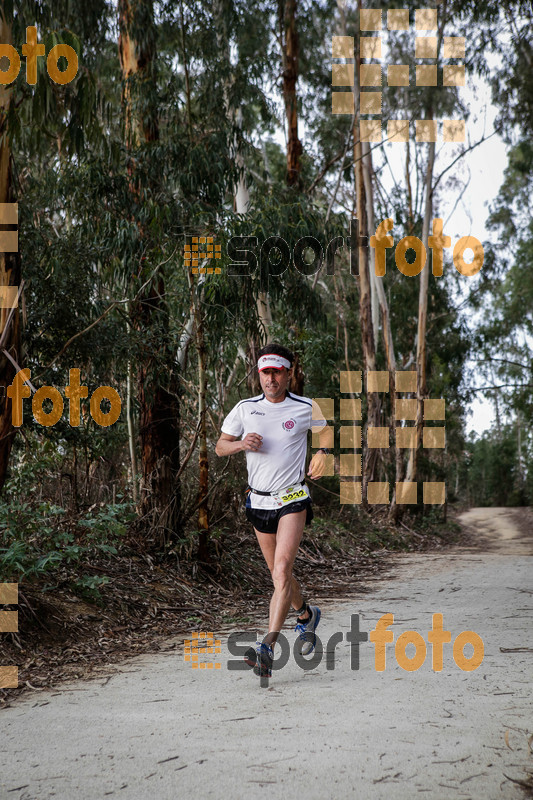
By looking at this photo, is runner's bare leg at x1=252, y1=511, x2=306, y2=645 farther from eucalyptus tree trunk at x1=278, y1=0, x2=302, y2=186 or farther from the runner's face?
eucalyptus tree trunk at x1=278, y1=0, x2=302, y2=186

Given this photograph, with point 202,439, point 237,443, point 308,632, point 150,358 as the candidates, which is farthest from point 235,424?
point 150,358

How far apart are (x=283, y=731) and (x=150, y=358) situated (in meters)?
5.75

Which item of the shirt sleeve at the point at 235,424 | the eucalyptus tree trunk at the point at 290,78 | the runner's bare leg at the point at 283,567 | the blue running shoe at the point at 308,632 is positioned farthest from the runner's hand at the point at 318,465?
the eucalyptus tree trunk at the point at 290,78

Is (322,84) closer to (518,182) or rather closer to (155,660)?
(518,182)

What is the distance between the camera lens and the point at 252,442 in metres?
4.97

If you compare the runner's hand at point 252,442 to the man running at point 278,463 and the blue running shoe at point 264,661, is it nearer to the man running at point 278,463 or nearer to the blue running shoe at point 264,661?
the man running at point 278,463

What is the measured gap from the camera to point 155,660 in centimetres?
562

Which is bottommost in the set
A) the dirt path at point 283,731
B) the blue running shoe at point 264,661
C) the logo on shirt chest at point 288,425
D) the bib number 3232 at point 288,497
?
the dirt path at point 283,731

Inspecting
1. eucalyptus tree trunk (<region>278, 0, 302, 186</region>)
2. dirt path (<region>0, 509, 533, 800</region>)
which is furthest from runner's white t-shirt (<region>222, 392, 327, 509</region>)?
eucalyptus tree trunk (<region>278, 0, 302, 186</region>)

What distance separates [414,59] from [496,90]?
7.02 feet

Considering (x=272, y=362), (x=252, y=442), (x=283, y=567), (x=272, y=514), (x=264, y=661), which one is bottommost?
(x=264, y=661)

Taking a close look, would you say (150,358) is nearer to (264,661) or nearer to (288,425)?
(288,425)

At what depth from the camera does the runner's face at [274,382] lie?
5.18 m

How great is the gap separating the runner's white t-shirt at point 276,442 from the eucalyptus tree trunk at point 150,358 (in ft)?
12.2
